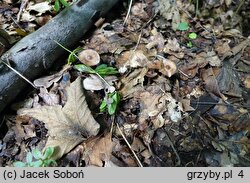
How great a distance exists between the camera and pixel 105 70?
8.25ft

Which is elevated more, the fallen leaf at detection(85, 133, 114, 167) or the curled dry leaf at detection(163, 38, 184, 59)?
the curled dry leaf at detection(163, 38, 184, 59)

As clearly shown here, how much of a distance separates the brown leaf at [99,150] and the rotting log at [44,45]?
0.81m

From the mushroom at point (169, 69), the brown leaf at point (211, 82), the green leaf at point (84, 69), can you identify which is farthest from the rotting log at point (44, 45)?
the brown leaf at point (211, 82)

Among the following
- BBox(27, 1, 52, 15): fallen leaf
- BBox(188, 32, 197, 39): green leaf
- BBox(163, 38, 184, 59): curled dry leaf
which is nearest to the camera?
BBox(163, 38, 184, 59): curled dry leaf

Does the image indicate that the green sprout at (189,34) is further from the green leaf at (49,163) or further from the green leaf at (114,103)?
the green leaf at (49,163)

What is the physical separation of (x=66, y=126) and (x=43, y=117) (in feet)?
0.70

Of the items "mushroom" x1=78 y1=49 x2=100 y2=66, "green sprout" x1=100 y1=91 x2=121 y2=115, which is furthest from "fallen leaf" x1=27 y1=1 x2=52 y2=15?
"green sprout" x1=100 y1=91 x2=121 y2=115

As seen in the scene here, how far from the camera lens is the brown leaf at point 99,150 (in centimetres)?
208

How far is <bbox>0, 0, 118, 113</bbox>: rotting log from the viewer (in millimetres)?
2307

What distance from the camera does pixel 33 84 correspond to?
244 centimetres

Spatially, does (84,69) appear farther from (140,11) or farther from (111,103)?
(140,11)

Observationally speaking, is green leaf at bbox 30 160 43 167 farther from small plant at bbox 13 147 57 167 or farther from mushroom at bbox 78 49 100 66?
mushroom at bbox 78 49 100 66

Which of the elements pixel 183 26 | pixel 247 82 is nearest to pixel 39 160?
pixel 247 82

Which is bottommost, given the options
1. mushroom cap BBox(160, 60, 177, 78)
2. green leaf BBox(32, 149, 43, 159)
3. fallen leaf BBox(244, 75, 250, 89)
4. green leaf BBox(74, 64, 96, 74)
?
green leaf BBox(32, 149, 43, 159)
